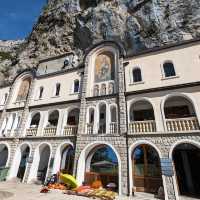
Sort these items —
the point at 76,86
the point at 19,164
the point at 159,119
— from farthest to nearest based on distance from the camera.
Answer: the point at 76,86 < the point at 19,164 < the point at 159,119

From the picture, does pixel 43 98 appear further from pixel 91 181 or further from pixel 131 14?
pixel 131 14

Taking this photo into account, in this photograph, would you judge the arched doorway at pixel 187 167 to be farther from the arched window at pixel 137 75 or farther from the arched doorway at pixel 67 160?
the arched doorway at pixel 67 160

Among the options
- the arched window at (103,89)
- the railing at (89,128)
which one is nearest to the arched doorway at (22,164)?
the railing at (89,128)

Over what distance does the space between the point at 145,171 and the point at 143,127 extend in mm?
3306

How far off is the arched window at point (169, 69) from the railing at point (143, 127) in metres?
4.64

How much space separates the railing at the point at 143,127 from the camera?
11375 mm

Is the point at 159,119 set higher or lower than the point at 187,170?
Answer: higher

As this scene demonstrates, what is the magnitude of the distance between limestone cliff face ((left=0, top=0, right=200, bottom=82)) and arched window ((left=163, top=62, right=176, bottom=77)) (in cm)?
1328

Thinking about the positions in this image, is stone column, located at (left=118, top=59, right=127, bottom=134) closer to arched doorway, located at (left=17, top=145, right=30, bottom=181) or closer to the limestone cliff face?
arched doorway, located at (left=17, top=145, right=30, bottom=181)

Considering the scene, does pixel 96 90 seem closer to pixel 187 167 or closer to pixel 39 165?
pixel 39 165

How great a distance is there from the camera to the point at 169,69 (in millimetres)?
13188

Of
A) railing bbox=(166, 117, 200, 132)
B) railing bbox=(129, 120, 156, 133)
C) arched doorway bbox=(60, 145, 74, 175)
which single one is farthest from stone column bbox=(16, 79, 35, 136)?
railing bbox=(166, 117, 200, 132)

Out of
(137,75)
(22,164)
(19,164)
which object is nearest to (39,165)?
(19,164)

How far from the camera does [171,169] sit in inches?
380
